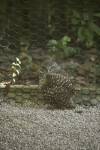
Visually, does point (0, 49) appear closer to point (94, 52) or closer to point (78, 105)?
point (94, 52)

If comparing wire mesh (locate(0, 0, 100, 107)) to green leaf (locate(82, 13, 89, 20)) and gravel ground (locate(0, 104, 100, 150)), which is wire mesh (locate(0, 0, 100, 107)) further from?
gravel ground (locate(0, 104, 100, 150))

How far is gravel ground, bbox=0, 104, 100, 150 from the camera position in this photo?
1.83 meters

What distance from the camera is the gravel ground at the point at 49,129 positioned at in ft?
6.02

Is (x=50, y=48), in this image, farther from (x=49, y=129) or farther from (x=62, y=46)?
(x=49, y=129)

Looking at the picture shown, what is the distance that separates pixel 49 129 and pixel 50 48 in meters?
1.70

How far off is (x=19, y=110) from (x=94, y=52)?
1768 millimetres

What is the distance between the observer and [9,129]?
6.45 feet

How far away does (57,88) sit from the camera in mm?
2258

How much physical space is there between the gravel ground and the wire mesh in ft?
0.64

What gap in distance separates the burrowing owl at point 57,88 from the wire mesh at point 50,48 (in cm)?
10

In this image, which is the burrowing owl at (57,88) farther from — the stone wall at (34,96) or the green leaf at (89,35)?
the green leaf at (89,35)

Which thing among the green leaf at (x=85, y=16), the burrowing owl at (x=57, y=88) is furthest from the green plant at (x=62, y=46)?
the burrowing owl at (x=57, y=88)

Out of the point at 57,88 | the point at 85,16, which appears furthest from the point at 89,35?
the point at 57,88

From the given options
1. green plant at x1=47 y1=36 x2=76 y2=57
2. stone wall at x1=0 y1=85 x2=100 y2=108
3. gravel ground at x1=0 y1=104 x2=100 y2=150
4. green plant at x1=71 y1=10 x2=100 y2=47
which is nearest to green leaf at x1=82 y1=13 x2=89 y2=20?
green plant at x1=71 y1=10 x2=100 y2=47
